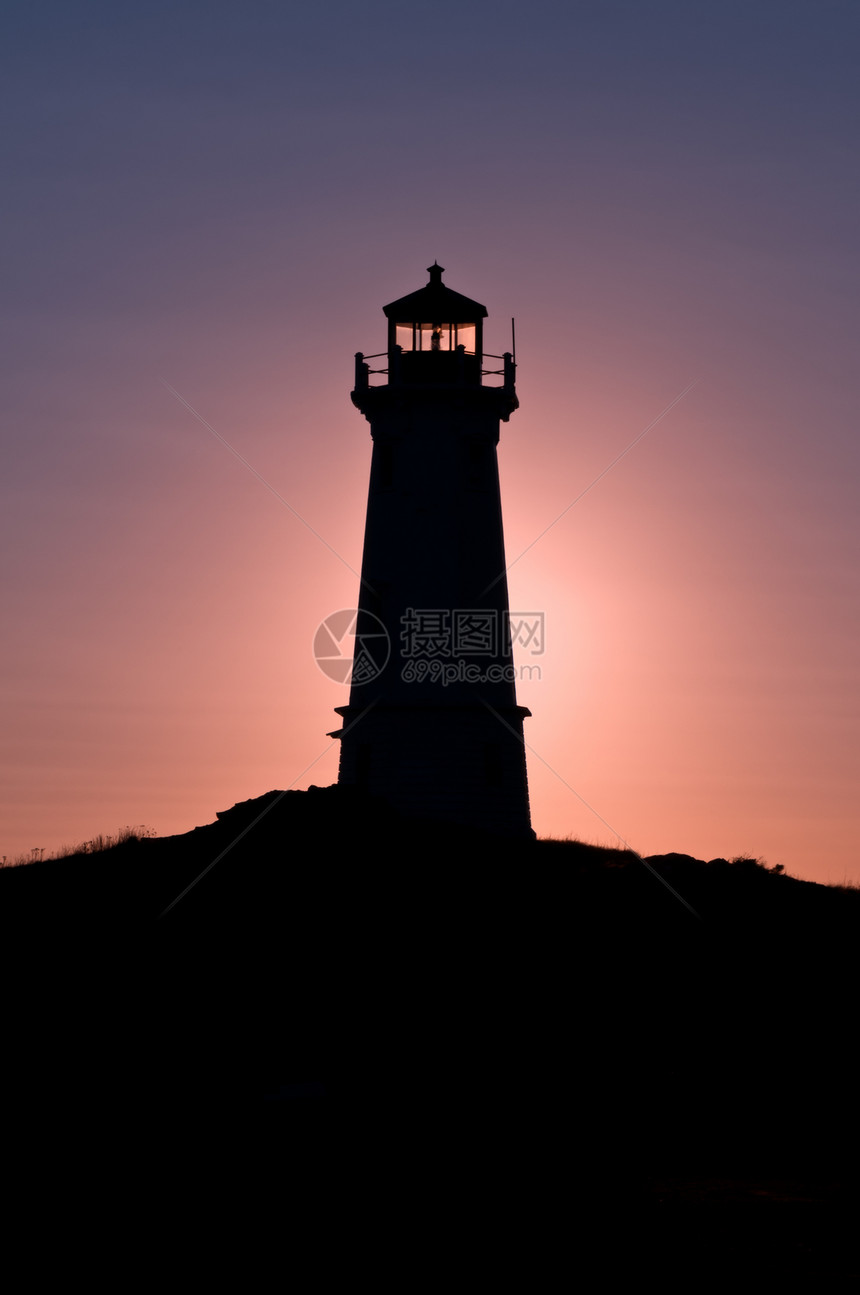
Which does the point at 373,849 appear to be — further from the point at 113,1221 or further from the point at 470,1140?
the point at 113,1221

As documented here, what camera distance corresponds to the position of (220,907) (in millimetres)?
23984

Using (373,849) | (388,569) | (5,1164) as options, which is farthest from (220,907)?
(388,569)

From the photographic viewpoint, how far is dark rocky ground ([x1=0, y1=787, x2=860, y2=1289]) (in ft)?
49.8

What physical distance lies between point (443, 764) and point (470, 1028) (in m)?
12.8

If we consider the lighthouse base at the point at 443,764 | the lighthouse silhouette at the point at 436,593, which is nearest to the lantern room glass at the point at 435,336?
the lighthouse silhouette at the point at 436,593

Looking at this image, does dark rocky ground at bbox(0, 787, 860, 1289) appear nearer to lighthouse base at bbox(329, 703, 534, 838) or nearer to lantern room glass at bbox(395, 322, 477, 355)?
lighthouse base at bbox(329, 703, 534, 838)

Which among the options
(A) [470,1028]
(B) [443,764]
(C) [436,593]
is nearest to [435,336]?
(C) [436,593]

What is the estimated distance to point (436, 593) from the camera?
34781 millimetres

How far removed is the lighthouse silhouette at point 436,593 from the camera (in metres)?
33.9

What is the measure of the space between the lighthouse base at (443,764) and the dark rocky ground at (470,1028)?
3.60 metres

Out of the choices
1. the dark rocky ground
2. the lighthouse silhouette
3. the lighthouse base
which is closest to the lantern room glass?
the lighthouse silhouette

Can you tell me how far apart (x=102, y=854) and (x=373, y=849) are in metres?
7.32
